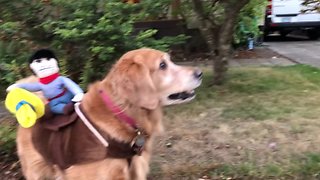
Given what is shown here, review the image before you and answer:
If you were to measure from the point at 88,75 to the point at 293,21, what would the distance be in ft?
40.8

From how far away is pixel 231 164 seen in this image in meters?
4.74

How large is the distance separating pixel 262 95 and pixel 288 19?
10.6 meters

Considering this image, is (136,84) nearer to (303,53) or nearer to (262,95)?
(262,95)

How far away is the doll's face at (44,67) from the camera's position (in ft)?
11.5

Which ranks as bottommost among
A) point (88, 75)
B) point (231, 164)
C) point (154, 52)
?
point (231, 164)

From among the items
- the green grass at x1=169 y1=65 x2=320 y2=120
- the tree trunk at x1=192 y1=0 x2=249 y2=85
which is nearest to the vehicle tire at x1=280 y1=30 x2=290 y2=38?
the green grass at x1=169 y1=65 x2=320 y2=120

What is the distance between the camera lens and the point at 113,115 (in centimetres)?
318

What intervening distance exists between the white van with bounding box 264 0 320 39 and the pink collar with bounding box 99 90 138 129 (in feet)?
45.7

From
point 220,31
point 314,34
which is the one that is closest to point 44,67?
point 220,31

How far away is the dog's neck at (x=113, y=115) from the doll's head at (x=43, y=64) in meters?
0.46

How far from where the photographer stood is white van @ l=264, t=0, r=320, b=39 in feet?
53.1

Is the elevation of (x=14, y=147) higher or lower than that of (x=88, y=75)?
lower

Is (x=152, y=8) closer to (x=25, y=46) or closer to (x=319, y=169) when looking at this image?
(x=25, y=46)

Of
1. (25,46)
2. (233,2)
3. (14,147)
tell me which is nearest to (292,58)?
(233,2)
